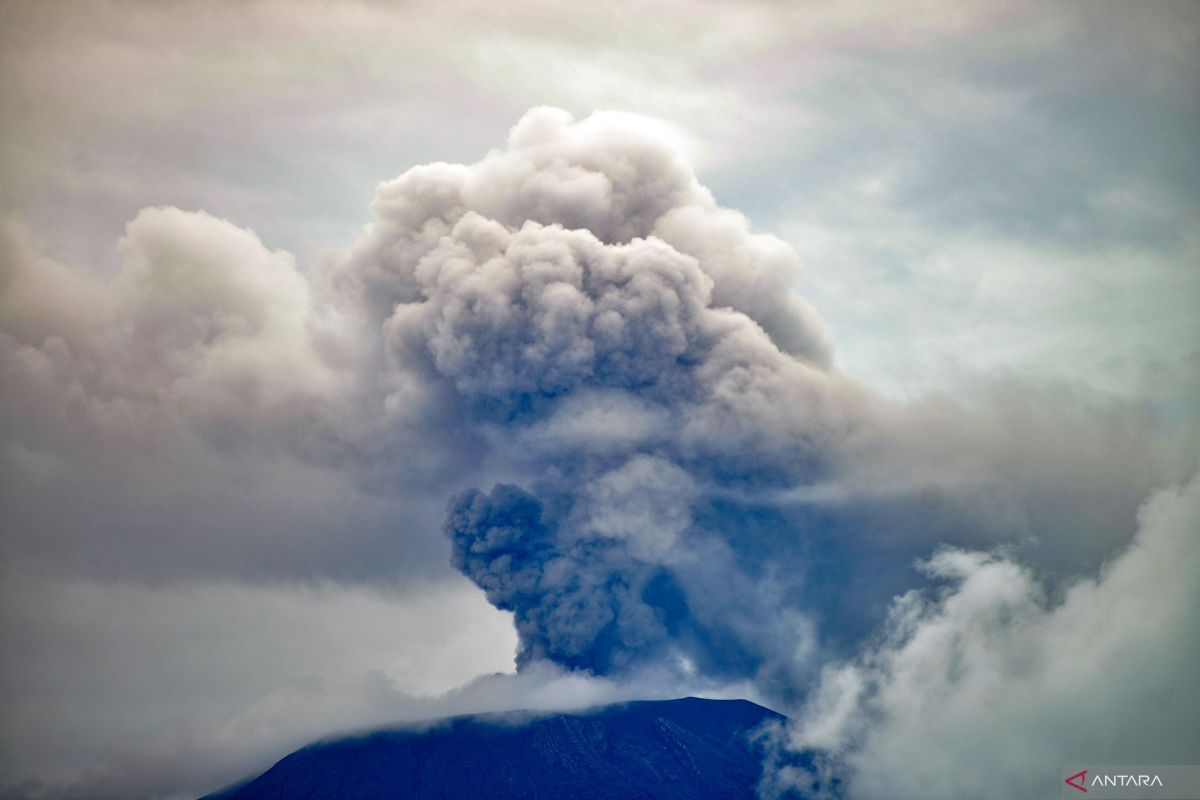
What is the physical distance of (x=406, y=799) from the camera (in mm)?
107625

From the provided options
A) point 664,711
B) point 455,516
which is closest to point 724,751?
point 664,711

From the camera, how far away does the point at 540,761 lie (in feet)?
357

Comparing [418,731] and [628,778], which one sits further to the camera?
[418,731]

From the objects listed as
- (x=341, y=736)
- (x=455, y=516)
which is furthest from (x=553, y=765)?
(x=455, y=516)

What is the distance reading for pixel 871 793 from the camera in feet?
384

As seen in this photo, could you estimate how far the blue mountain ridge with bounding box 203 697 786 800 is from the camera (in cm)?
10669

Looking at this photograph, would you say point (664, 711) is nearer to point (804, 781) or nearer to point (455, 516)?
point (804, 781)

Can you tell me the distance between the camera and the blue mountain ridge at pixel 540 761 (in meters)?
107

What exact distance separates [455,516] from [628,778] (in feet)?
113

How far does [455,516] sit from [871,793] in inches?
2136

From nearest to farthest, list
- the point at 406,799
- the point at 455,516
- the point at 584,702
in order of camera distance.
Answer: the point at 455,516
the point at 584,702
the point at 406,799

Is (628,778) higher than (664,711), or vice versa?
(664,711)

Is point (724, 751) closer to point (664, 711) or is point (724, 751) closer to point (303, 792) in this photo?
point (664, 711)

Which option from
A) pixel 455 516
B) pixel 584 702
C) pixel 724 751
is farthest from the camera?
pixel 724 751
